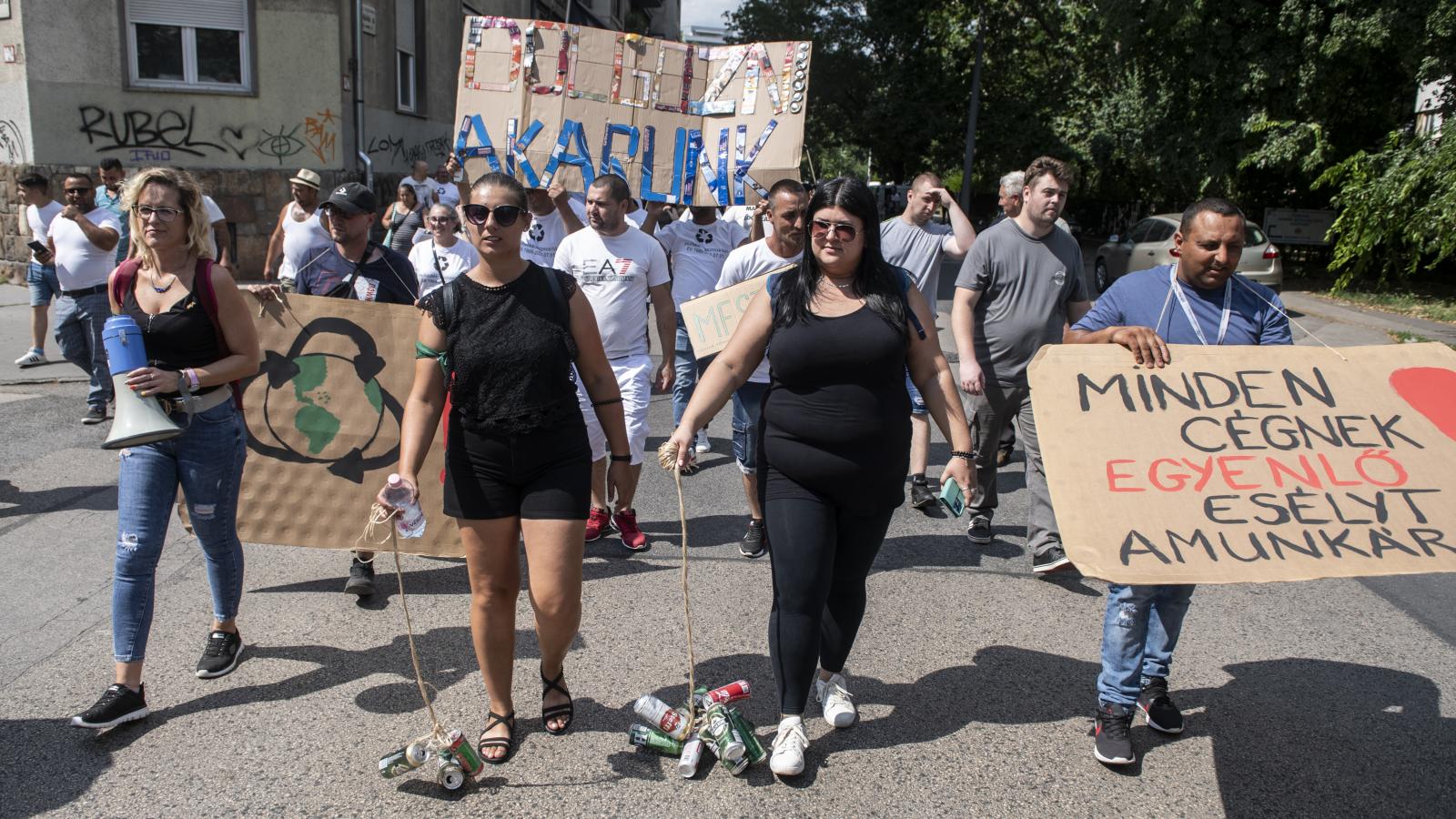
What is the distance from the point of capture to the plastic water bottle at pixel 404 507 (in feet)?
10.3

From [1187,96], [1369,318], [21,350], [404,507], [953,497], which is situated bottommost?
[21,350]

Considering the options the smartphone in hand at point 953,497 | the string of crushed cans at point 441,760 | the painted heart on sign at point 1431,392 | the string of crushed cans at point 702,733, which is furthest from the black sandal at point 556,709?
the painted heart on sign at point 1431,392

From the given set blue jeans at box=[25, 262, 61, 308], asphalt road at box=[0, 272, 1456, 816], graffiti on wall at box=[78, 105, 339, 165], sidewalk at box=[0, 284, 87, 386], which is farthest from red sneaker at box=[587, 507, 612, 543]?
graffiti on wall at box=[78, 105, 339, 165]

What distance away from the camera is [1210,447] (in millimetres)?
3262

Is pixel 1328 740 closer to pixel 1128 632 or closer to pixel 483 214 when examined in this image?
pixel 1128 632

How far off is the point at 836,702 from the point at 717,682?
21.3 inches

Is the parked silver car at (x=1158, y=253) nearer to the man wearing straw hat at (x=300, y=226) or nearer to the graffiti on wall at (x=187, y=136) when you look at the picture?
the man wearing straw hat at (x=300, y=226)

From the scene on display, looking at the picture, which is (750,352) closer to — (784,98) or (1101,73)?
(784,98)

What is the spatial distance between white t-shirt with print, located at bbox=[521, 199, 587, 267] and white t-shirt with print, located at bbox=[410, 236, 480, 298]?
0.59 metres

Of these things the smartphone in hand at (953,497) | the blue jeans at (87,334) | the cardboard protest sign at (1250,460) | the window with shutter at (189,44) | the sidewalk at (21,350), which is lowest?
the sidewalk at (21,350)

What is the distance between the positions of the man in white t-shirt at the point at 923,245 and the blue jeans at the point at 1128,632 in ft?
9.03

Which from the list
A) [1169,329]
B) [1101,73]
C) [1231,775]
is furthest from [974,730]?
[1101,73]

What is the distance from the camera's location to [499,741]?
3463 millimetres

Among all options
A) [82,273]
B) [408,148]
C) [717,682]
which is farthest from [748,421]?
[408,148]
